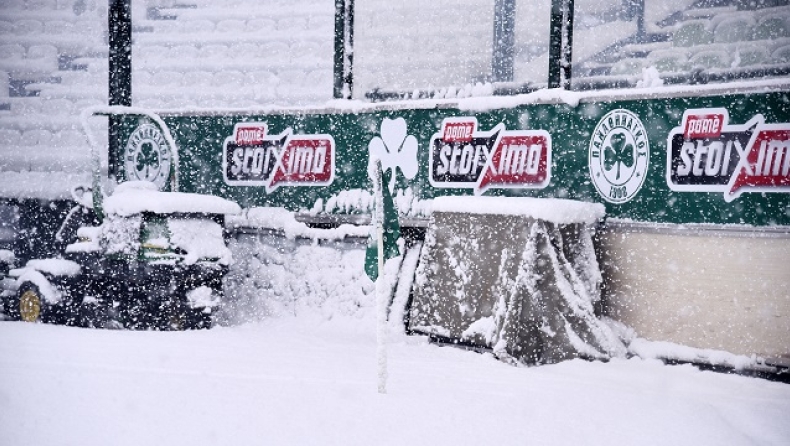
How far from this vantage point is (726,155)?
6.50 m

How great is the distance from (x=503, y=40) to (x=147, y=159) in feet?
19.5

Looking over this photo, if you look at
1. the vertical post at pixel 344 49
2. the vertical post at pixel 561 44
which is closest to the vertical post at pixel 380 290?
the vertical post at pixel 561 44

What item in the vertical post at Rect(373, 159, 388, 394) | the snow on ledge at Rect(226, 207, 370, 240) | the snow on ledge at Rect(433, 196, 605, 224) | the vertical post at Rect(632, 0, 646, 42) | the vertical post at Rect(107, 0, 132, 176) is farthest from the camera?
the vertical post at Rect(632, 0, 646, 42)

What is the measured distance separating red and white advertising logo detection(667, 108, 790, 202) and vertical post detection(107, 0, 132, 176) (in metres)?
7.30

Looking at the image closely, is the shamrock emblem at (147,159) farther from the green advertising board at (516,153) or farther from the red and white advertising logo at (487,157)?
the red and white advertising logo at (487,157)

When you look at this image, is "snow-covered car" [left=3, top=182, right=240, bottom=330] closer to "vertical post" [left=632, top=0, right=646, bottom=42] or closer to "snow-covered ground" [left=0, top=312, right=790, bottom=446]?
"snow-covered ground" [left=0, top=312, right=790, bottom=446]

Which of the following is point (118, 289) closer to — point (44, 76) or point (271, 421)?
point (271, 421)

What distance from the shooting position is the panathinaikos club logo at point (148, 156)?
9.96m

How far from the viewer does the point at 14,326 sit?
812 centimetres

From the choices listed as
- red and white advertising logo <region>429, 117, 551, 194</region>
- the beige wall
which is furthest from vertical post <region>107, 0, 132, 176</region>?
the beige wall

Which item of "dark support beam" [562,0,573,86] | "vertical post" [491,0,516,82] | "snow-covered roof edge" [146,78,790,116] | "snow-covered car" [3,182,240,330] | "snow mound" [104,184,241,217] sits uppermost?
"vertical post" [491,0,516,82]

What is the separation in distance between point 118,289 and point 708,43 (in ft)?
30.4

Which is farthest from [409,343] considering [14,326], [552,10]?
[14,326]

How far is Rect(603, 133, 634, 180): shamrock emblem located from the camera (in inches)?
279
